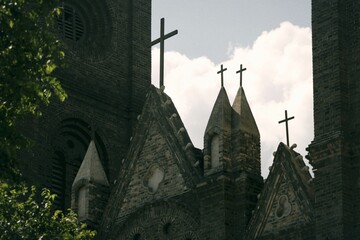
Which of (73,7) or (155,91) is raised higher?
(73,7)

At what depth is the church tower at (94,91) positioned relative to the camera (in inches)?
1758

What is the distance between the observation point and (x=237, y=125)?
36781mm

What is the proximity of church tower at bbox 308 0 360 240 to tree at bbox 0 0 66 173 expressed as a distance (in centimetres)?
1043

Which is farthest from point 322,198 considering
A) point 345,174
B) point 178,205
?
point 178,205

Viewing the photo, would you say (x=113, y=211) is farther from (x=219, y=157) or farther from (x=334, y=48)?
(x=334, y=48)

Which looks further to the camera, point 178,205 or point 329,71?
point 178,205

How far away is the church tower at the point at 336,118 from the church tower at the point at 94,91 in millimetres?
11872

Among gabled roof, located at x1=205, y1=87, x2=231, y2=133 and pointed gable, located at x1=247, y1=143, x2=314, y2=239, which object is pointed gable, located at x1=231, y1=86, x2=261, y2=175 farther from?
pointed gable, located at x1=247, y1=143, x2=314, y2=239

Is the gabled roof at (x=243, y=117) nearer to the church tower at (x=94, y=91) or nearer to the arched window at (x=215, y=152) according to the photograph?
the arched window at (x=215, y=152)

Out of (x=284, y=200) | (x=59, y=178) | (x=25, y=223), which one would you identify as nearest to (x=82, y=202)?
(x=59, y=178)

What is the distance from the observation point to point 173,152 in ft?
128

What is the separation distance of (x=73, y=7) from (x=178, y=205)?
40.5 ft

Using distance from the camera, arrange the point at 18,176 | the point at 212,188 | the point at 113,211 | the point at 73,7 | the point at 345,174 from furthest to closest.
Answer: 1. the point at 73,7
2. the point at 113,211
3. the point at 212,188
4. the point at 345,174
5. the point at 18,176

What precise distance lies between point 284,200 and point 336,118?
2.77m
